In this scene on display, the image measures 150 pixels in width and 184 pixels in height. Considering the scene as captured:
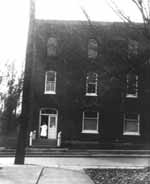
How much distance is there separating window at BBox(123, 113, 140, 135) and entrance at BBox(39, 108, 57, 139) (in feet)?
18.9

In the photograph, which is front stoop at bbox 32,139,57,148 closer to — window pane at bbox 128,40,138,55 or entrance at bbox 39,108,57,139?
entrance at bbox 39,108,57,139

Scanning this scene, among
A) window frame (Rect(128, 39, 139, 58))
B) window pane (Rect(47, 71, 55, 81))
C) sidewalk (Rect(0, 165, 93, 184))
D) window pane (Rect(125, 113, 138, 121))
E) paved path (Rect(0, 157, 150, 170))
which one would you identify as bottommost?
paved path (Rect(0, 157, 150, 170))

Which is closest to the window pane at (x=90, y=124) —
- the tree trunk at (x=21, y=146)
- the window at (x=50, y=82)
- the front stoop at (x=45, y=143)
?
the front stoop at (x=45, y=143)

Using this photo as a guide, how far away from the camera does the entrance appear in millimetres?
31266

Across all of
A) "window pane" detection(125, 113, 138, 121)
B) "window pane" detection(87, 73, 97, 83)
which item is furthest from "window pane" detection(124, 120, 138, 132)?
"window pane" detection(87, 73, 97, 83)

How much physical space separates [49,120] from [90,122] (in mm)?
3357

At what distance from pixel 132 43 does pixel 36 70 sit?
1921 cm

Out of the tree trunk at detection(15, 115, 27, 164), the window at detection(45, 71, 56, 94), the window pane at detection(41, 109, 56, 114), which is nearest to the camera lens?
the tree trunk at detection(15, 115, 27, 164)

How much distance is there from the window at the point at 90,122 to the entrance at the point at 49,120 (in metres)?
2.38

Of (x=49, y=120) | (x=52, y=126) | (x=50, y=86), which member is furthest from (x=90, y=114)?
(x=50, y=86)

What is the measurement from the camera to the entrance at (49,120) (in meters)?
31.3

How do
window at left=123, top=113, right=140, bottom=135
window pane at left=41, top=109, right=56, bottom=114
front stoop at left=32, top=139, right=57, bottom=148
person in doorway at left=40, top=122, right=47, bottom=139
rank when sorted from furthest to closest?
window at left=123, top=113, right=140, bottom=135
window pane at left=41, top=109, right=56, bottom=114
person in doorway at left=40, top=122, right=47, bottom=139
front stoop at left=32, top=139, right=57, bottom=148

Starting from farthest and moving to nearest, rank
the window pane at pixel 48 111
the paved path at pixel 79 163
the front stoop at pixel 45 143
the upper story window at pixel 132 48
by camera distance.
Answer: the window pane at pixel 48 111, the front stoop at pixel 45 143, the paved path at pixel 79 163, the upper story window at pixel 132 48

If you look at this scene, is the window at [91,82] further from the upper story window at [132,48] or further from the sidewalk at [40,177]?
the sidewalk at [40,177]
